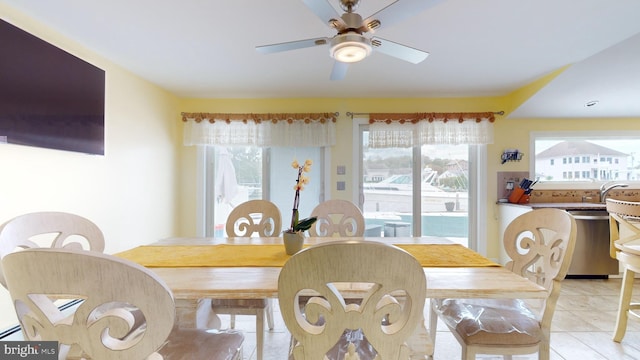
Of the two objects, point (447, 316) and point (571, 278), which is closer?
point (447, 316)

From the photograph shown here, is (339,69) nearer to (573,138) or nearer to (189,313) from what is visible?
(189,313)

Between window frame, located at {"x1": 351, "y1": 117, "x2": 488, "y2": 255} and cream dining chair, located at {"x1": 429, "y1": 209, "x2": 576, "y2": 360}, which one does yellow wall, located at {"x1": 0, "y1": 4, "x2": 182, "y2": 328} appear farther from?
cream dining chair, located at {"x1": 429, "y1": 209, "x2": 576, "y2": 360}

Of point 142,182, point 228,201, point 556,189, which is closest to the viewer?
point 142,182

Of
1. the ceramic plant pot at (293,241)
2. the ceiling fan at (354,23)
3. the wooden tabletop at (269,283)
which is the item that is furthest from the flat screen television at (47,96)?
the ceramic plant pot at (293,241)

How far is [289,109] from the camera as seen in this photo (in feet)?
12.0

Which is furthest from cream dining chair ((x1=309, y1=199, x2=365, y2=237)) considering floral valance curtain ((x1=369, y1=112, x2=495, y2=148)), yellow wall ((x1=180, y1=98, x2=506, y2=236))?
floral valance curtain ((x1=369, y1=112, x2=495, y2=148))

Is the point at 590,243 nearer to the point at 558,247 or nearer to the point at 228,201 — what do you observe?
the point at 558,247

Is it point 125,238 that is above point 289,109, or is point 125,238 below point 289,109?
below

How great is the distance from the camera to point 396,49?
1616 mm

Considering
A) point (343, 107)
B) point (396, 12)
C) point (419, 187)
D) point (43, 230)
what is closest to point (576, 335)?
point (419, 187)

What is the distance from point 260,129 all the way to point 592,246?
12.8 ft

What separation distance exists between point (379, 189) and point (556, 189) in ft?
7.10

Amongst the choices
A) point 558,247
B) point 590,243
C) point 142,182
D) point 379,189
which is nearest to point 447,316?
point 558,247

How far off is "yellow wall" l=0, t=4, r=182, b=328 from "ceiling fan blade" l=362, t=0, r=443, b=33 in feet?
7.36
